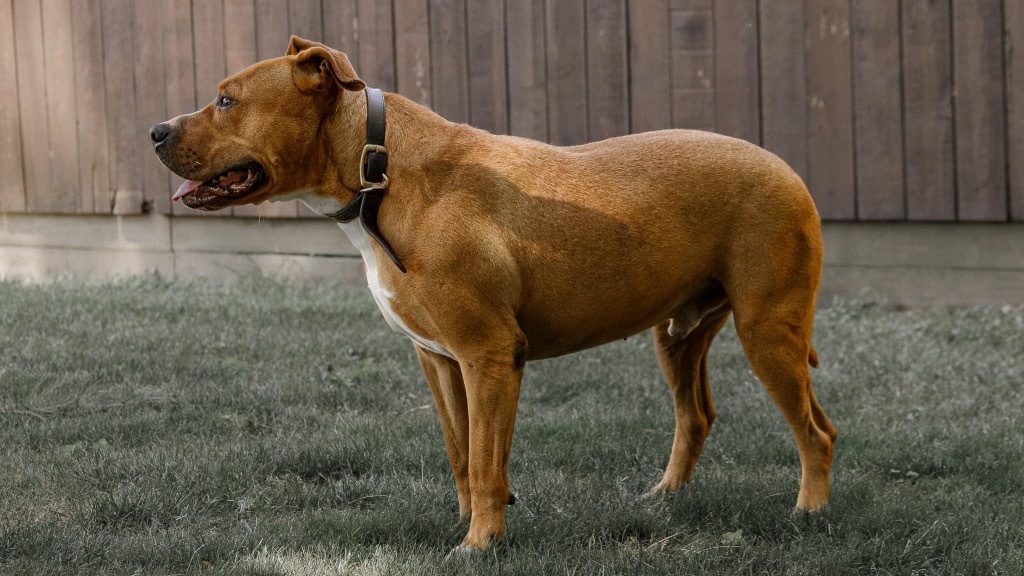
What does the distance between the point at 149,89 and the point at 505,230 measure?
285 inches

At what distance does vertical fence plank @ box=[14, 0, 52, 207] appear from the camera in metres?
10.4

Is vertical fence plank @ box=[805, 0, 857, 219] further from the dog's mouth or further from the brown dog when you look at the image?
the dog's mouth

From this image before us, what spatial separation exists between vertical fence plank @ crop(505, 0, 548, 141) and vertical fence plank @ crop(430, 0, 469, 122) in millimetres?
388

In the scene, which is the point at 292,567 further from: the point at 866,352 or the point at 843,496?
the point at 866,352

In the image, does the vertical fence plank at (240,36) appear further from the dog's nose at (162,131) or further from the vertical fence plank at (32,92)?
the dog's nose at (162,131)

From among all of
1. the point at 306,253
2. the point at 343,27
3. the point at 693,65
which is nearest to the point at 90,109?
the point at 306,253

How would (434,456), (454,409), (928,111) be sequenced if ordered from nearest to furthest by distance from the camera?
(454,409) < (434,456) < (928,111)

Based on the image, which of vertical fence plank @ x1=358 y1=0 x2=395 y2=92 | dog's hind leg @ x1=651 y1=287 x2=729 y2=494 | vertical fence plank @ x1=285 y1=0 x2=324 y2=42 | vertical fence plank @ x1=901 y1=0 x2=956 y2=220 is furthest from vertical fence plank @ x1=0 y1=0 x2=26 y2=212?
dog's hind leg @ x1=651 y1=287 x2=729 y2=494

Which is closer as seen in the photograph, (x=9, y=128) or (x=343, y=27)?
(x=343, y=27)

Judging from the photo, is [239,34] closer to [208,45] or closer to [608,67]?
[208,45]

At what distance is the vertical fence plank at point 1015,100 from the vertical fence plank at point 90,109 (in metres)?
7.45

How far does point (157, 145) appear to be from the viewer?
11.7 ft

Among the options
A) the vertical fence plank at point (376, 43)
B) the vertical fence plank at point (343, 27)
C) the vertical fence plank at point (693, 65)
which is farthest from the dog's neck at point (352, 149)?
the vertical fence plank at point (343, 27)

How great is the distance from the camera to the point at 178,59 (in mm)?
9750
